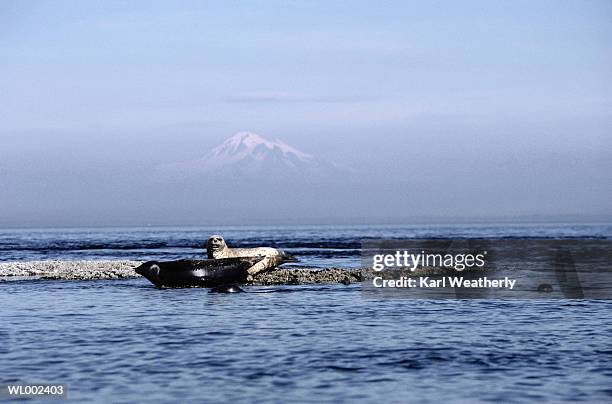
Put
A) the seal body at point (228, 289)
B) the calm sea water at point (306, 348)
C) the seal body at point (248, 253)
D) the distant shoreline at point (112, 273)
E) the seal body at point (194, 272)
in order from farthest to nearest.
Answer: the distant shoreline at point (112, 273)
the seal body at point (248, 253)
the seal body at point (194, 272)
the seal body at point (228, 289)
the calm sea water at point (306, 348)

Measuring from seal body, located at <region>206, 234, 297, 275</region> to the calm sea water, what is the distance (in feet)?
19.5

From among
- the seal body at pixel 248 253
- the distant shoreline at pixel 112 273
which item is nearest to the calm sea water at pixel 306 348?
the seal body at pixel 248 253

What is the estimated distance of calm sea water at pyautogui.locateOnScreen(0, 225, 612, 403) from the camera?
18.4 m

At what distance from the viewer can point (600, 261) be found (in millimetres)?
68625

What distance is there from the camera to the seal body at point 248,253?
42.5 metres

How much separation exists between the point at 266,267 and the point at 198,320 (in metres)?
15.4

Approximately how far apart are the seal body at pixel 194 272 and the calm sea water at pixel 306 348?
4.13 m

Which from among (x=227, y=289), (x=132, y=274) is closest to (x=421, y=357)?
(x=227, y=289)

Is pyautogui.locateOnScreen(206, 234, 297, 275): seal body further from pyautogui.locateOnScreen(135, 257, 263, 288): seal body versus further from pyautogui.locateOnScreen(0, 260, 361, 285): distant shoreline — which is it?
pyautogui.locateOnScreen(135, 257, 263, 288): seal body

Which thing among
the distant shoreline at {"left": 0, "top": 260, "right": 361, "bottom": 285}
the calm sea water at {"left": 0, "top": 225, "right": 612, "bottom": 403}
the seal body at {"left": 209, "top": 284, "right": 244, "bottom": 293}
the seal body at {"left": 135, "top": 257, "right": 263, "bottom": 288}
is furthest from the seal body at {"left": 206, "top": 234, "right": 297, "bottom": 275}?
the calm sea water at {"left": 0, "top": 225, "right": 612, "bottom": 403}

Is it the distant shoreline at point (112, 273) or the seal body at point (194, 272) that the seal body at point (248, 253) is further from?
the seal body at point (194, 272)

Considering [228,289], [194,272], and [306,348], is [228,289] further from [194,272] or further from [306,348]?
[306,348]

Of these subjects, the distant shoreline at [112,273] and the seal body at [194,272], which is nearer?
the seal body at [194,272]

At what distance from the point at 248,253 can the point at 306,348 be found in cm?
2097
